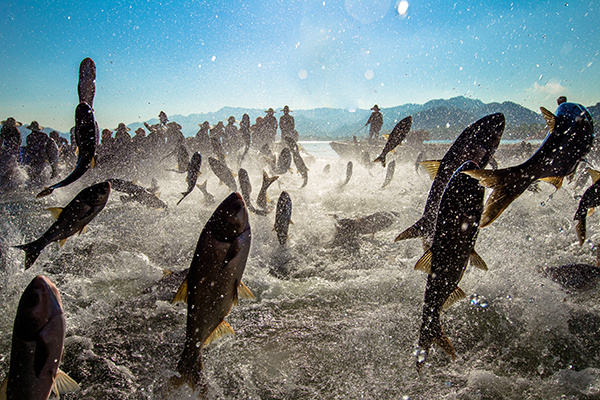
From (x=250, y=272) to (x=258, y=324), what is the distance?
1.36 meters

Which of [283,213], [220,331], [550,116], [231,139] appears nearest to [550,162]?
[550,116]

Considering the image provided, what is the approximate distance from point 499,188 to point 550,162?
0.63 meters

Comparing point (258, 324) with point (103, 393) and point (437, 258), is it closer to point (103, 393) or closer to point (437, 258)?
point (103, 393)

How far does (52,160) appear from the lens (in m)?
9.16

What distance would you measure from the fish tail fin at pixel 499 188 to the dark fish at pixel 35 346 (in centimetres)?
272

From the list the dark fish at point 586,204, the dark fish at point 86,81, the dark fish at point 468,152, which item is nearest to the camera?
the dark fish at point 468,152

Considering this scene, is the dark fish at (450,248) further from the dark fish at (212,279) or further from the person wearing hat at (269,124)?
the person wearing hat at (269,124)

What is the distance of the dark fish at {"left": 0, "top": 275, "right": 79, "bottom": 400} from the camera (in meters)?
1.64

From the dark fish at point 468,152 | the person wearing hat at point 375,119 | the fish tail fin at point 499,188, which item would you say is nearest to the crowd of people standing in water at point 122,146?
the person wearing hat at point 375,119

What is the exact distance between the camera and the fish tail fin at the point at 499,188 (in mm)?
1836

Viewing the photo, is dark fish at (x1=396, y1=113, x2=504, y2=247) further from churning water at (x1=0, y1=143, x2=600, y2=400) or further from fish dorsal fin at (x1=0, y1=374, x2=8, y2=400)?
fish dorsal fin at (x1=0, y1=374, x2=8, y2=400)

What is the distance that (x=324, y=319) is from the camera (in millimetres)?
3646

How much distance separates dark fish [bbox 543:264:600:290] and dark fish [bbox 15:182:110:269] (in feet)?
18.6

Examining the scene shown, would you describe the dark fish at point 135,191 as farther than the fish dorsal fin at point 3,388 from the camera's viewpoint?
Yes
